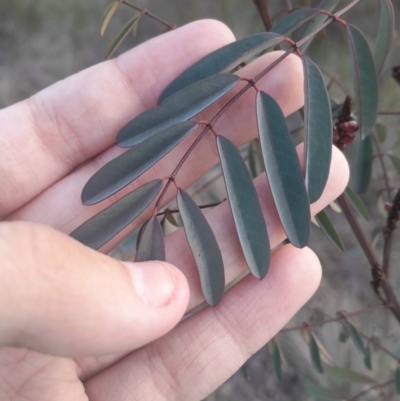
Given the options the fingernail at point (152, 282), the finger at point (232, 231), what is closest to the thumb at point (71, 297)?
the fingernail at point (152, 282)

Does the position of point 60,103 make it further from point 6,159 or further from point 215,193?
point 215,193

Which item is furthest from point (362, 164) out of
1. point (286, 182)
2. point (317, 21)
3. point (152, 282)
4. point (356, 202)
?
point (152, 282)

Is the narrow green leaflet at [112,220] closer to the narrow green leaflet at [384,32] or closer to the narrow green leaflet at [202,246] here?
the narrow green leaflet at [202,246]

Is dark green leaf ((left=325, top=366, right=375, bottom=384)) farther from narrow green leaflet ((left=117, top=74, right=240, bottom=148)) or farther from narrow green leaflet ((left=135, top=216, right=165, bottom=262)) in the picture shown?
narrow green leaflet ((left=117, top=74, right=240, bottom=148))

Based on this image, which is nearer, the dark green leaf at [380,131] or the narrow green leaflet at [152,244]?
the narrow green leaflet at [152,244]

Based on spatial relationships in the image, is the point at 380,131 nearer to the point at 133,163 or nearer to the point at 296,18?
the point at 296,18

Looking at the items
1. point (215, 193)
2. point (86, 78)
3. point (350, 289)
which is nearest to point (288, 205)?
point (86, 78)

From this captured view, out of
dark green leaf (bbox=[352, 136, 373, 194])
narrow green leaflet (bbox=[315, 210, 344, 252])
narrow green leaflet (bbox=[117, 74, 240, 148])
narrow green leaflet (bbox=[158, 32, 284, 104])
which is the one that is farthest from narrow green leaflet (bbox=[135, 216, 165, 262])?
dark green leaf (bbox=[352, 136, 373, 194])
